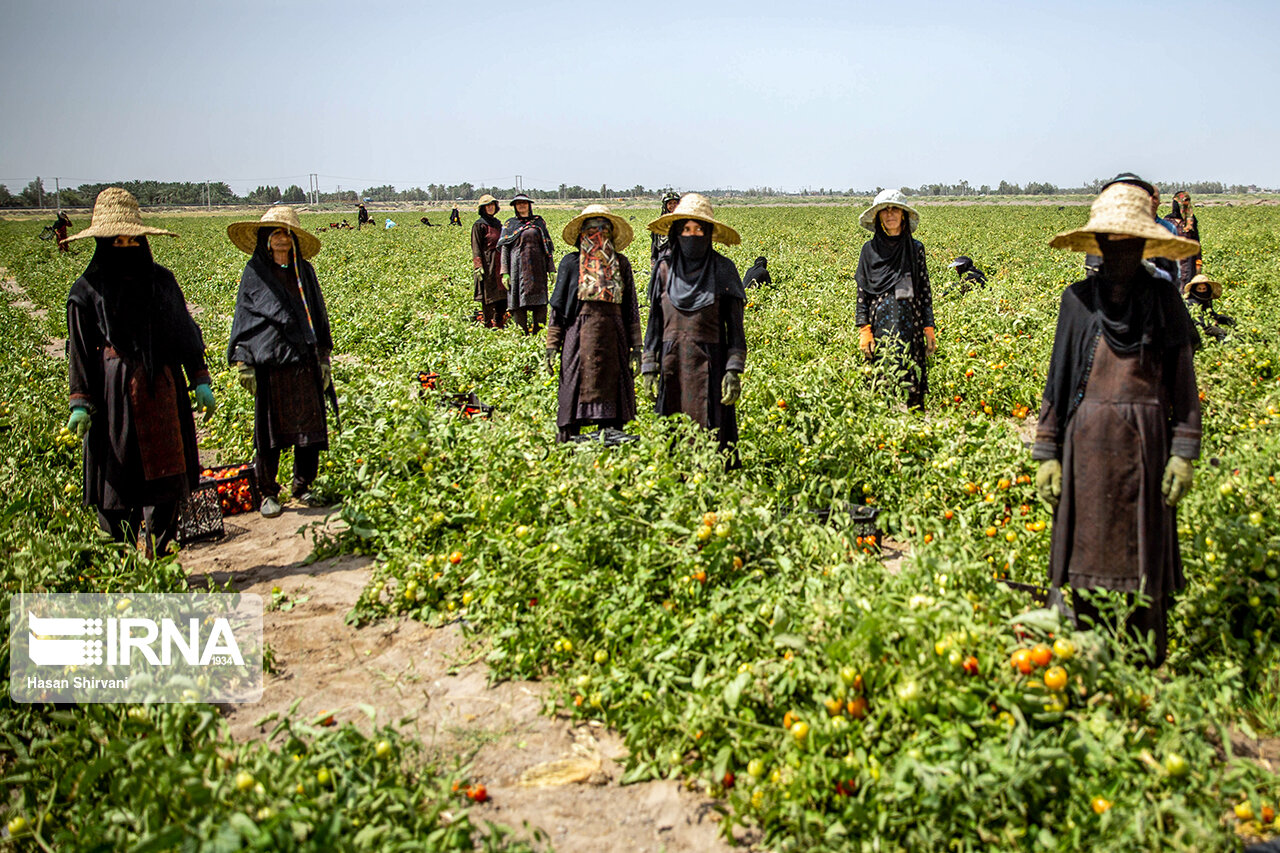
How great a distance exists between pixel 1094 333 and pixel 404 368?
618cm

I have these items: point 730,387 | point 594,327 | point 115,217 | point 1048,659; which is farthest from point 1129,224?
point 115,217

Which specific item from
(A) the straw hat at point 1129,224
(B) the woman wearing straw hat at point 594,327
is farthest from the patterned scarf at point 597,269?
(A) the straw hat at point 1129,224

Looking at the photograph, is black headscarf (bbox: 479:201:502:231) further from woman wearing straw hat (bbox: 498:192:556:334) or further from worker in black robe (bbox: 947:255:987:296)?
worker in black robe (bbox: 947:255:987:296)

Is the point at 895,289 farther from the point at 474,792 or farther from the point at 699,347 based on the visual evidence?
the point at 474,792

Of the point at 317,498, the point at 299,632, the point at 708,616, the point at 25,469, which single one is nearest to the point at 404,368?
the point at 317,498

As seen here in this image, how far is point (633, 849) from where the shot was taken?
2480 millimetres

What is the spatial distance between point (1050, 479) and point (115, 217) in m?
4.12

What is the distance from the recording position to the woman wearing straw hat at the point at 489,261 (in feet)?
33.9

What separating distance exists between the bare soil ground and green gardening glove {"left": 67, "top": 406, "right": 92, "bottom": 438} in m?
0.89

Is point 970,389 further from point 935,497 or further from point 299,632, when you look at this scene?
point 299,632

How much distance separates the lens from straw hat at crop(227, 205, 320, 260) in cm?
502

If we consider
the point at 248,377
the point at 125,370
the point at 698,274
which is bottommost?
the point at 248,377

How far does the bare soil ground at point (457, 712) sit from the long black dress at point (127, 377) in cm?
58

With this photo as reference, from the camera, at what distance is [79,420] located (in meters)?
3.97
